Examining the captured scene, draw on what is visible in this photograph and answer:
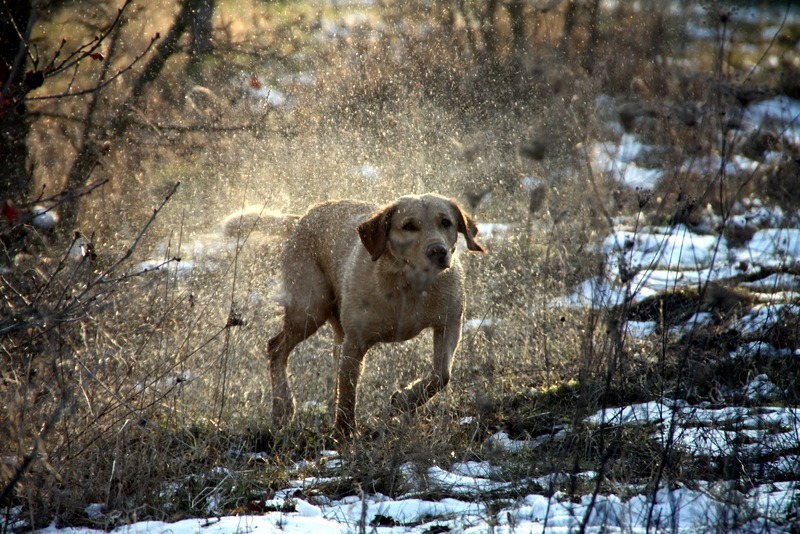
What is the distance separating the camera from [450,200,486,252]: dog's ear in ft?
14.8

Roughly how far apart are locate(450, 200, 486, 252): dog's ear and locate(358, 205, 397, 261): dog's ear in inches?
14.9

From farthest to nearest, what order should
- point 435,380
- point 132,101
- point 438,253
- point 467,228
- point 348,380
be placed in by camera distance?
1. point 132,101
2. point 467,228
3. point 348,380
4. point 435,380
5. point 438,253

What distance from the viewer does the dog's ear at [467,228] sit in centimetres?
451

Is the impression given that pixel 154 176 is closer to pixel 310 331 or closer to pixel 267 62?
pixel 267 62

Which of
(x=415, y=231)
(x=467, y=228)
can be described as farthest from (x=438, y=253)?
(x=467, y=228)

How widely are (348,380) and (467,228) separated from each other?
1.10 meters

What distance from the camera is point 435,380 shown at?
164 inches

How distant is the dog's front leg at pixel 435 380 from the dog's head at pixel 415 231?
0.33 meters

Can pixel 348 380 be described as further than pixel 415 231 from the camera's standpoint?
Yes

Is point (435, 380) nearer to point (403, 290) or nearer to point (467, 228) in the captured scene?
point (403, 290)

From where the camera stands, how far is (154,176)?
7609mm

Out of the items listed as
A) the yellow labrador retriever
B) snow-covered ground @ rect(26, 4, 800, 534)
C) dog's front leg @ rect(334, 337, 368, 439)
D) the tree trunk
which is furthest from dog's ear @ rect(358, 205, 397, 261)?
the tree trunk

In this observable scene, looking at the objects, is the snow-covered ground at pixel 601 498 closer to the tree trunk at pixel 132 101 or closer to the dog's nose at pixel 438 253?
the dog's nose at pixel 438 253

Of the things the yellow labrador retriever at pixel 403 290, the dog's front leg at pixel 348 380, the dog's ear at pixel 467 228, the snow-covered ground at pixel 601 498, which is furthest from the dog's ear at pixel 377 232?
the snow-covered ground at pixel 601 498
